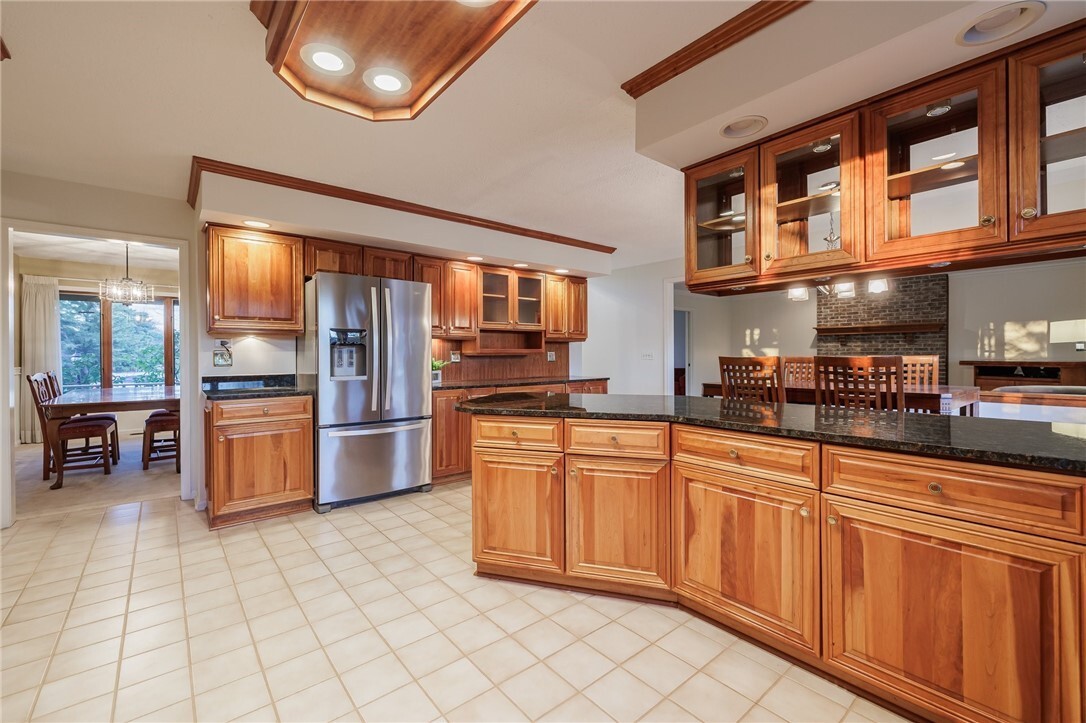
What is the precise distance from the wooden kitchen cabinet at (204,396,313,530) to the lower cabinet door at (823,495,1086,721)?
3423 millimetres

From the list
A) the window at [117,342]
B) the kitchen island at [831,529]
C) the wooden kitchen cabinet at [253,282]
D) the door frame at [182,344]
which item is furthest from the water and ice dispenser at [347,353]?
the window at [117,342]

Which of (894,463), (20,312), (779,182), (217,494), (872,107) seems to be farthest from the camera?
(20,312)

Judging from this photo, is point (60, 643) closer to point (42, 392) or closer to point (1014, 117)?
point (42, 392)

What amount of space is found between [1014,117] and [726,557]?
188 cm

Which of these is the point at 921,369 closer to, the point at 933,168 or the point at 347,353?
the point at 933,168

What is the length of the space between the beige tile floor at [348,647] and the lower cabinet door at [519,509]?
18 centimetres

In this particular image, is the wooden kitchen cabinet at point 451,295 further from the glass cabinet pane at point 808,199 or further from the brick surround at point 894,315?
the brick surround at point 894,315

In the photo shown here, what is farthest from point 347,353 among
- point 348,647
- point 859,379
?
point 859,379

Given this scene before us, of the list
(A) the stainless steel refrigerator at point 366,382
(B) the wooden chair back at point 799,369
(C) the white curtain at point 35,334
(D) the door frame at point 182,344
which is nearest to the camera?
(D) the door frame at point 182,344

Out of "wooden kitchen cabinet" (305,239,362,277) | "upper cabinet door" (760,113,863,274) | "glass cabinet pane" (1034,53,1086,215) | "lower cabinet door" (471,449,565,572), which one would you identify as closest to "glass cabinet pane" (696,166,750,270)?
"upper cabinet door" (760,113,863,274)

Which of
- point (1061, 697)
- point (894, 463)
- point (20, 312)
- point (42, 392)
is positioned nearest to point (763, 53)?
point (894, 463)

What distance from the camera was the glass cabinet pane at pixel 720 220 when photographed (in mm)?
2422

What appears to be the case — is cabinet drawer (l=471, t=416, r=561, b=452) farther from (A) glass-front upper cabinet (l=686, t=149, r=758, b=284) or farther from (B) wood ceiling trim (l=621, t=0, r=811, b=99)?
(B) wood ceiling trim (l=621, t=0, r=811, b=99)

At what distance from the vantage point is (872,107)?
1914 mm
